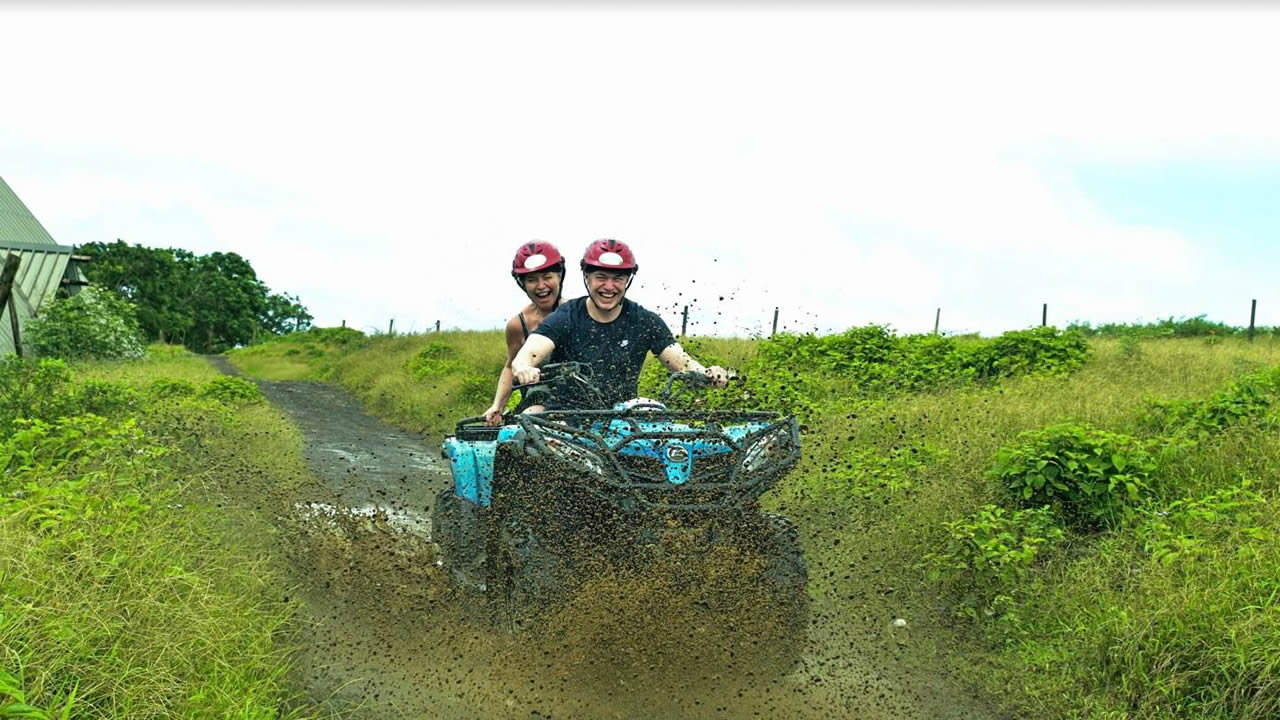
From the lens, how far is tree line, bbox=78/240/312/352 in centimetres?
6600

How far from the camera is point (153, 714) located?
416cm

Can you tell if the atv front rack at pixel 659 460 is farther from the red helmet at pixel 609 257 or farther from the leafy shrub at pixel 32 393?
the leafy shrub at pixel 32 393

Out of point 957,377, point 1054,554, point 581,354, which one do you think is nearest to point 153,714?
point 581,354

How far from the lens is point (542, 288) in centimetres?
729

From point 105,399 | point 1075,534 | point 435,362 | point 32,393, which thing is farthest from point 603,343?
point 435,362

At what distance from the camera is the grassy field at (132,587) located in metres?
4.21

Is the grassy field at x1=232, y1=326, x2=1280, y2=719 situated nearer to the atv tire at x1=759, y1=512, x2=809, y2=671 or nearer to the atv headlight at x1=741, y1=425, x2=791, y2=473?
the atv headlight at x1=741, y1=425, x2=791, y2=473

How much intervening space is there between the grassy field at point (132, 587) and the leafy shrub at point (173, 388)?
6.60 meters

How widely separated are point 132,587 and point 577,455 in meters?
2.16

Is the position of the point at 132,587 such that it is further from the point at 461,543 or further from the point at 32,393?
the point at 32,393

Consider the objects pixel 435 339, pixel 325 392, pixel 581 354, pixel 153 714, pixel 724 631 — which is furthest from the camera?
pixel 435 339

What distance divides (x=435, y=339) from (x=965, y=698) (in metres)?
21.8

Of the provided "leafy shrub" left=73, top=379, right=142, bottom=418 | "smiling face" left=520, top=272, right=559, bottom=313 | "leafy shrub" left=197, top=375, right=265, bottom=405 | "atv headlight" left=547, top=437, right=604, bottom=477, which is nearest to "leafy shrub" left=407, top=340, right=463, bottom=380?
"leafy shrub" left=197, top=375, right=265, bottom=405

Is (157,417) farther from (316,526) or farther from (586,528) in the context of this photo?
(586,528)
